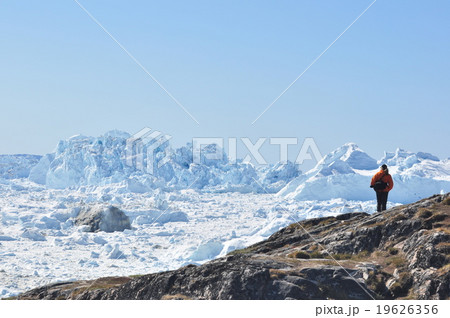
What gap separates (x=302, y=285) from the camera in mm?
11258

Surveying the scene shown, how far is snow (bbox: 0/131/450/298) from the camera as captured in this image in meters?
53.7

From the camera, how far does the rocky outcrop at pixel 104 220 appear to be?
3068 inches

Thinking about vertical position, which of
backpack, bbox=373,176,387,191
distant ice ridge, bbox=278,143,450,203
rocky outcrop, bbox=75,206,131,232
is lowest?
rocky outcrop, bbox=75,206,131,232

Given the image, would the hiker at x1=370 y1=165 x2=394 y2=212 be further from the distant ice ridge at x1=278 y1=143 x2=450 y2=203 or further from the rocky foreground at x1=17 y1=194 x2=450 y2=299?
the distant ice ridge at x1=278 y1=143 x2=450 y2=203

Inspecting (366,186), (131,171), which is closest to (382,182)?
(366,186)

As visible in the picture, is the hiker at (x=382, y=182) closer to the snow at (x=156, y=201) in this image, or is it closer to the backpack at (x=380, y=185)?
the backpack at (x=380, y=185)

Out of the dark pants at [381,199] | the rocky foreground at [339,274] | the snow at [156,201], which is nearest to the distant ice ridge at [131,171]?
the snow at [156,201]

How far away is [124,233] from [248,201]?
62.9 m

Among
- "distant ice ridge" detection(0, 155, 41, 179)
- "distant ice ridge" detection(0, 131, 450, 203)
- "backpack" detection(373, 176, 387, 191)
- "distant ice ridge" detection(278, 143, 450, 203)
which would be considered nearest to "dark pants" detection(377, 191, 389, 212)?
"backpack" detection(373, 176, 387, 191)

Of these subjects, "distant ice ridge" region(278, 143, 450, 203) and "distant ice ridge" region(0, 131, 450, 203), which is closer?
"distant ice ridge" region(278, 143, 450, 203)

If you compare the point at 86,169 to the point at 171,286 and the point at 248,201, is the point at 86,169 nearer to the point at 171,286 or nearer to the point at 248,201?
the point at 248,201

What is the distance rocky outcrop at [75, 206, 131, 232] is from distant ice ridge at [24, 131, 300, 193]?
149 feet

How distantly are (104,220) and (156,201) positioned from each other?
32023 millimetres
